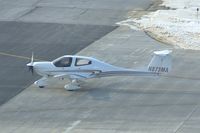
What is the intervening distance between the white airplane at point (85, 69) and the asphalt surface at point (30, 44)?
1464 millimetres

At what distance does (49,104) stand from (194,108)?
7034 mm

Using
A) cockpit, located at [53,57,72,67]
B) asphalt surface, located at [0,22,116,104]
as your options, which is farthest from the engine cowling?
cockpit, located at [53,57,72,67]

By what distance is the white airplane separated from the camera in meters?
41.2

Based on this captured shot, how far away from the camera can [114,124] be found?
3662 centimetres

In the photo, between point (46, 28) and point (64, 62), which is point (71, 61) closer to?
point (64, 62)

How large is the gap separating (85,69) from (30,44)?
1025cm

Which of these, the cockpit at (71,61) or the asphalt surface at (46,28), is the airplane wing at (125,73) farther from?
the asphalt surface at (46,28)

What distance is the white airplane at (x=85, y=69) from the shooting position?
41.2 m

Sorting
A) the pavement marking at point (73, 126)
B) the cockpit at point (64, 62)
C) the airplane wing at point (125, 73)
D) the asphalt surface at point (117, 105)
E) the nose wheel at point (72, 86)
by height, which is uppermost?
the cockpit at point (64, 62)

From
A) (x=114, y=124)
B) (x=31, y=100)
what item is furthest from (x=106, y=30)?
(x=114, y=124)

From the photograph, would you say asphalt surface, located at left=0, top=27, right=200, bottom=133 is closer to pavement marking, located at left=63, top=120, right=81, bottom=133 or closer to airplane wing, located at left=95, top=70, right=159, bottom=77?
pavement marking, located at left=63, top=120, right=81, bottom=133

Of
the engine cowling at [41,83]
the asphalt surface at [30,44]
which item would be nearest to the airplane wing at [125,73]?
the engine cowling at [41,83]

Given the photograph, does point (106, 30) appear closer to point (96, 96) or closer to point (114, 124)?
point (96, 96)

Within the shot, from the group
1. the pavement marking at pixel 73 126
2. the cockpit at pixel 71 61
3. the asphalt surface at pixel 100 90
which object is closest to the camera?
the pavement marking at pixel 73 126
